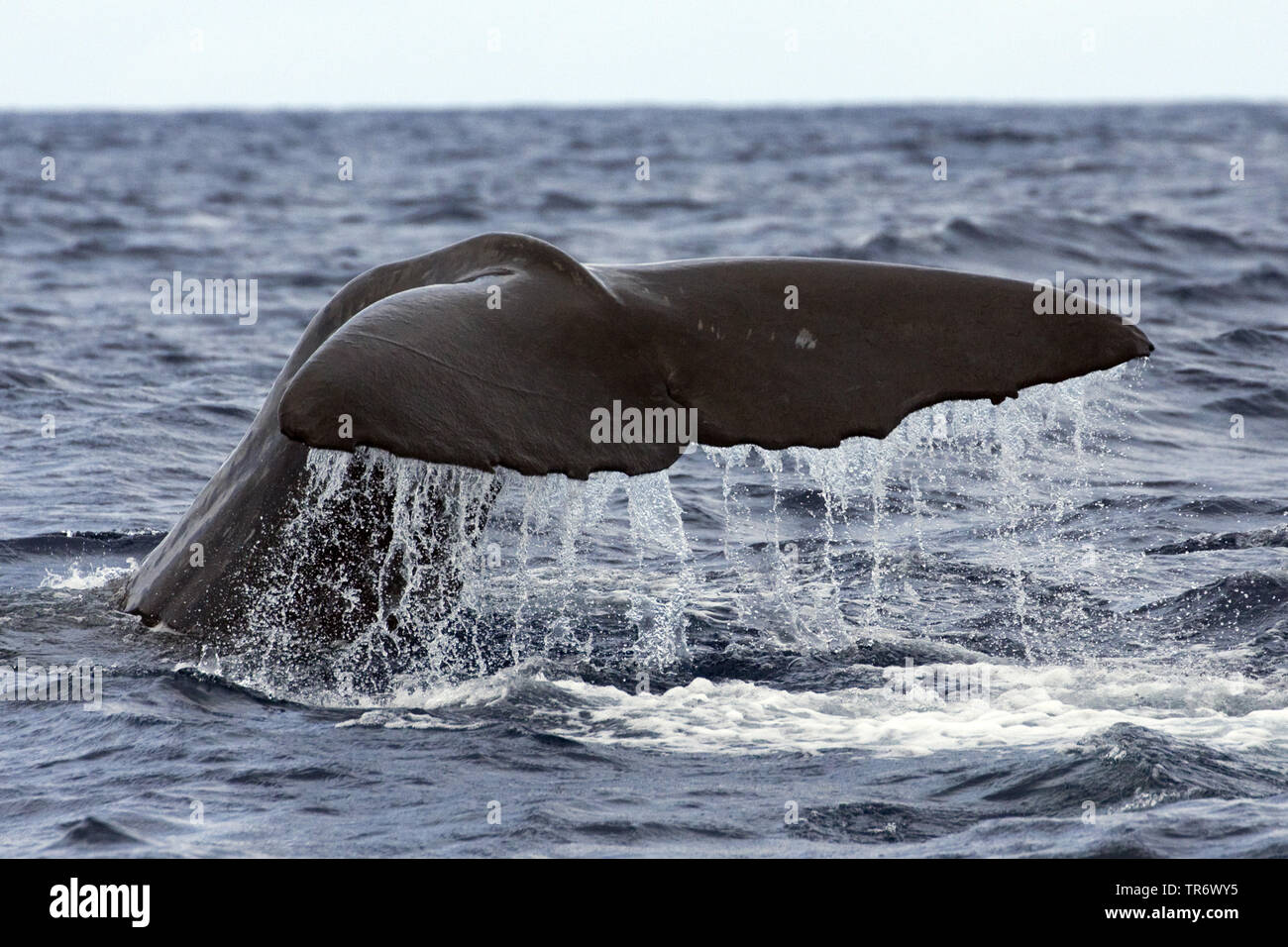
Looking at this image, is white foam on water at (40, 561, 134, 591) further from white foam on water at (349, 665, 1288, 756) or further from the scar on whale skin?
white foam on water at (349, 665, 1288, 756)

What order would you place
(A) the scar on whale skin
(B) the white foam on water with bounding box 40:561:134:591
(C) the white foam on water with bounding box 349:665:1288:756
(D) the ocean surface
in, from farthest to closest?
(B) the white foam on water with bounding box 40:561:134:591, (C) the white foam on water with bounding box 349:665:1288:756, (D) the ocean surface, (A) the scar on whale skin

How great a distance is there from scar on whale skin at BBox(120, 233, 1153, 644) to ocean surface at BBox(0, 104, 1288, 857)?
0.18 m

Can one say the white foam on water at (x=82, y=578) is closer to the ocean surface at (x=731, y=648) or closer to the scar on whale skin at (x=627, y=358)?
the ocean surface at (x=731, y=648)

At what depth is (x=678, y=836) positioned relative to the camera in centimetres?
432

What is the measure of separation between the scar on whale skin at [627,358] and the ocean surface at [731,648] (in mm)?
183

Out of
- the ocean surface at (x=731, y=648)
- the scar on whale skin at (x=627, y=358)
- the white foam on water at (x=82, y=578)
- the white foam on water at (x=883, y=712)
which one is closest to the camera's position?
the scar on whale skin at (x=627, y=358)

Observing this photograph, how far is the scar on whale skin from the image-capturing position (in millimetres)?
4219

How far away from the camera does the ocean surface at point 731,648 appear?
4480mm

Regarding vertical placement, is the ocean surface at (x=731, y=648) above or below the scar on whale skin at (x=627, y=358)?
below

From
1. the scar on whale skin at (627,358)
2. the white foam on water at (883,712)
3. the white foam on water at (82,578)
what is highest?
the scar on whale skin at (627,358)

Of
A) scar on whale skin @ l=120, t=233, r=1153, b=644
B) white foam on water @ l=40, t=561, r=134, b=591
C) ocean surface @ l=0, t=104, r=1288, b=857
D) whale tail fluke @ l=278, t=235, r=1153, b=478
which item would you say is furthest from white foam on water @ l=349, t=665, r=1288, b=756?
white foam on water @ l=40, t=561, r=134, b=591

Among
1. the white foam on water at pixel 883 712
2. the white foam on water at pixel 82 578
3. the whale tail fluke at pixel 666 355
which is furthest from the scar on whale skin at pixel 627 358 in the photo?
the white foam on water at pixel 82 578
